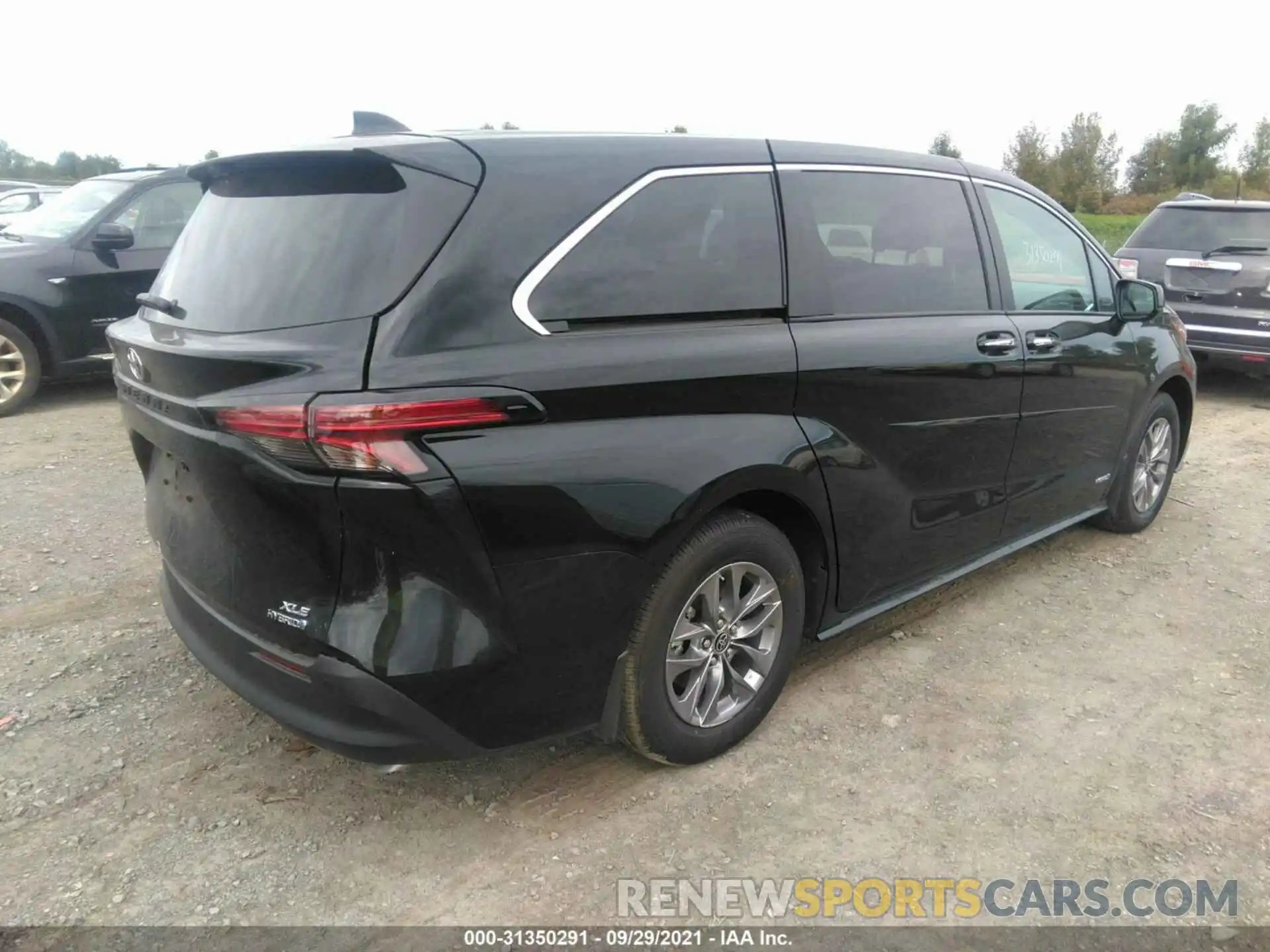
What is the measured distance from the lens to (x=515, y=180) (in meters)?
2.42

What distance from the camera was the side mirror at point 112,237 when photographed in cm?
724

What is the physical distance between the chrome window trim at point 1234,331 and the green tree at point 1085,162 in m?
60.0

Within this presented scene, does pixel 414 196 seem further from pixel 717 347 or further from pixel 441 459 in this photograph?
pixel 717 347

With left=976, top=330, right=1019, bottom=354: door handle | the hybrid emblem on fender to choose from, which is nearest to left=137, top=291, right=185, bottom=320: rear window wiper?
the hybrid emblem on fender

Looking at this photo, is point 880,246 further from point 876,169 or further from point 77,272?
point 77,272

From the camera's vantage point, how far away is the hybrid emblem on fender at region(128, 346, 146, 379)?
2.63 m

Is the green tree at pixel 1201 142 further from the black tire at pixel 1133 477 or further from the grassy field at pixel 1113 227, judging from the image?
the black tire at pixel 1133 477

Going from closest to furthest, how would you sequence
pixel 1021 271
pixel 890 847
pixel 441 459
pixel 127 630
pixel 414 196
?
pixel 441 459 → pixel 414 196 → pixel 890 847 → pixel 127 630 → pixel 1021 271

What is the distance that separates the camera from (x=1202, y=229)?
28.8 feet

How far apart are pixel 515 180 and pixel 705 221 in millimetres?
628

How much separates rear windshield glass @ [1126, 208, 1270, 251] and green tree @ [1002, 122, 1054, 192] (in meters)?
58.6

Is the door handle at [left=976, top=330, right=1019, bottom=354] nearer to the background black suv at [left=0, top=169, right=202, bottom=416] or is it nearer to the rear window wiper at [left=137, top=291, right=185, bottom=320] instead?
the rear window wiper at [left=137, top=291, right=185, bottom=320]

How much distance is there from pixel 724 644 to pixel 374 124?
1.87 metres

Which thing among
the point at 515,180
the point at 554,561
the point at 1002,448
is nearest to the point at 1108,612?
the point at 1002,448
